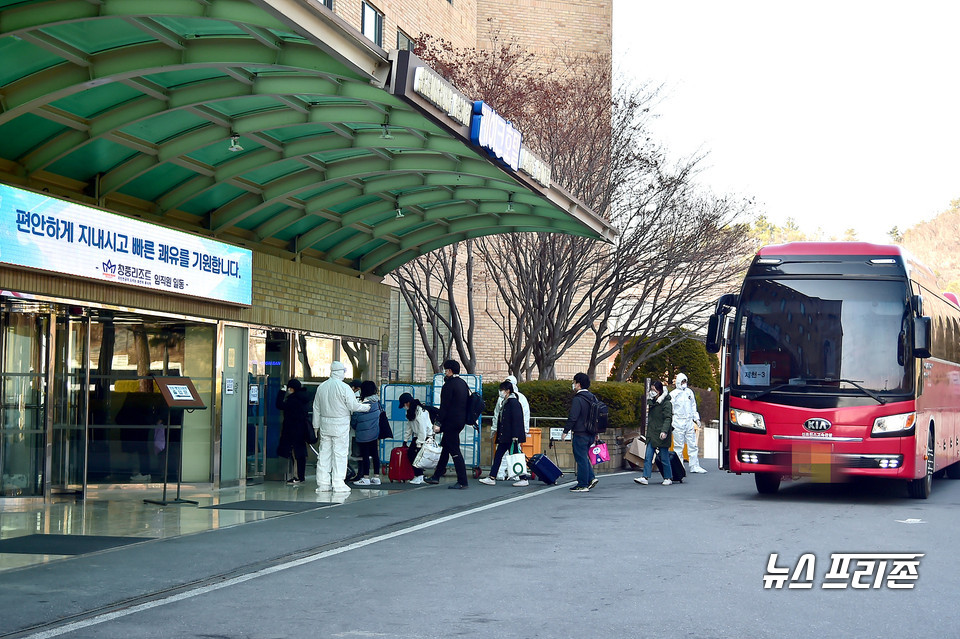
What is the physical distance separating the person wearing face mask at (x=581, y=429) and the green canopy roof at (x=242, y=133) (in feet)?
8.83

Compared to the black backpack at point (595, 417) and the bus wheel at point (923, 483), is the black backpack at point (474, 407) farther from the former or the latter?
the bus wheel at point (923, 483)

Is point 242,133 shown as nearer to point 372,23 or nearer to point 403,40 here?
point 372,23

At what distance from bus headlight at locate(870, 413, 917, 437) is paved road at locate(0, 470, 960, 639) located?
1.01 m

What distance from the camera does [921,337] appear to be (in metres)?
14.7

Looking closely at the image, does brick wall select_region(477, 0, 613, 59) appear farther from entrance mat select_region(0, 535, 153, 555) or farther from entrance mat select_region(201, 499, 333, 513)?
entrance mat select_region(0, 535, 153, 555)

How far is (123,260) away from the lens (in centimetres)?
1423

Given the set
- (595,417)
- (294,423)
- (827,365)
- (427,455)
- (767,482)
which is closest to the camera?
(827,365)

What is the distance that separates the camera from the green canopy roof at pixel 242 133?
1059cm

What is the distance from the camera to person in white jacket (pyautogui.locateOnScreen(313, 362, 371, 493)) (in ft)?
52.2

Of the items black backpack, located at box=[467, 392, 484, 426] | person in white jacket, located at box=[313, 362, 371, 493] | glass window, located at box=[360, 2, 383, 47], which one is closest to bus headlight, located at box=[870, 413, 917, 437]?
black backpack, located at box=[467, 392, 484, 426]

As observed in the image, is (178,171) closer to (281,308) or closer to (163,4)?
(281,308)

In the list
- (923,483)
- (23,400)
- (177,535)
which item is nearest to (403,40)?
(23,400)

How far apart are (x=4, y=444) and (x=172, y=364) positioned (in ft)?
10.1

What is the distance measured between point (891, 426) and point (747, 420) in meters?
1.83
